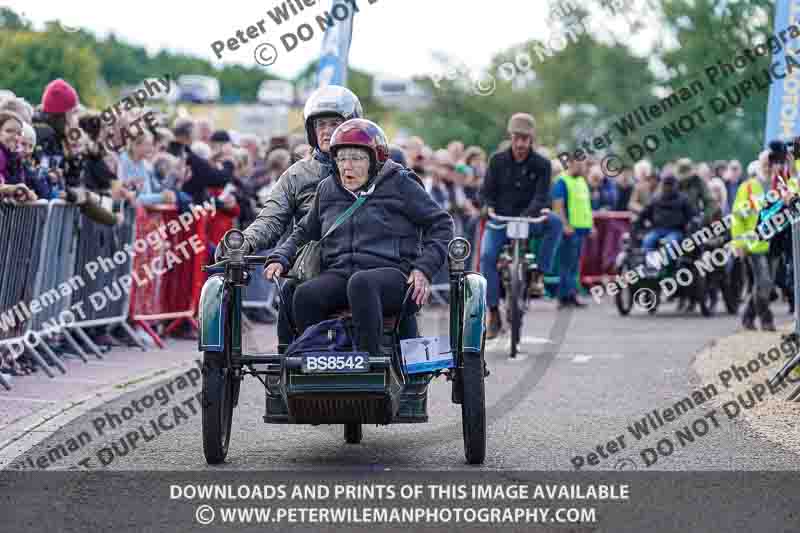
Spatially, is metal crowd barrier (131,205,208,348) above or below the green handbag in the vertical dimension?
below

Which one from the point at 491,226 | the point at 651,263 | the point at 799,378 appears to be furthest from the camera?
the point at 651,263

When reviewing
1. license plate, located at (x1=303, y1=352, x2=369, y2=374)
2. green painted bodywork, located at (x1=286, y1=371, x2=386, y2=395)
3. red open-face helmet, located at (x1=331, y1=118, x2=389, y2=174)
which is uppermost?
red open-face helmet, located at (x1=331, y1=118, x2=389, y2=174)

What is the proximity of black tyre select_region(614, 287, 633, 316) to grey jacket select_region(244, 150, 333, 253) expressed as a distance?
1320cm

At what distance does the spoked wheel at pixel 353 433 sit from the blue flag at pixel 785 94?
21.7 ft

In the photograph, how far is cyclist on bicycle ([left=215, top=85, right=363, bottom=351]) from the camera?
9273mm

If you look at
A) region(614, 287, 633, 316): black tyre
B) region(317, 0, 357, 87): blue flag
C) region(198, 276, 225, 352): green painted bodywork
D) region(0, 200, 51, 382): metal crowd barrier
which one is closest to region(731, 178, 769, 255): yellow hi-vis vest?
region(614, 287, 633, 316): black tyre

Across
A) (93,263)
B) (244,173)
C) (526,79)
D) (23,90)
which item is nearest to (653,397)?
(93,263)

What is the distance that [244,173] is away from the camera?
62.8 ft

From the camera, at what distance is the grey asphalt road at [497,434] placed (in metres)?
8.53

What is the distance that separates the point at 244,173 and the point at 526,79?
304 feet

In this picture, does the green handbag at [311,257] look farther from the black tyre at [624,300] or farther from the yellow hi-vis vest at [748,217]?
the black tyre at [624,300]

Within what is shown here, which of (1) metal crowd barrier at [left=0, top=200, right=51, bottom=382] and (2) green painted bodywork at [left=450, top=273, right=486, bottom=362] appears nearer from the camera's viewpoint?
(2) green painted bodywork at [left=450, top=273, right=486, bottom=362]

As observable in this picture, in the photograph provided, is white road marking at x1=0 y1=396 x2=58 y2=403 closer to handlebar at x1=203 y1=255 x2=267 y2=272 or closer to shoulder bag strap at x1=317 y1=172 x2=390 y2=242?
handlebar at x1=203 y1=255 x2=267 y2=272

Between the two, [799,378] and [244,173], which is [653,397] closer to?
[799,378]
